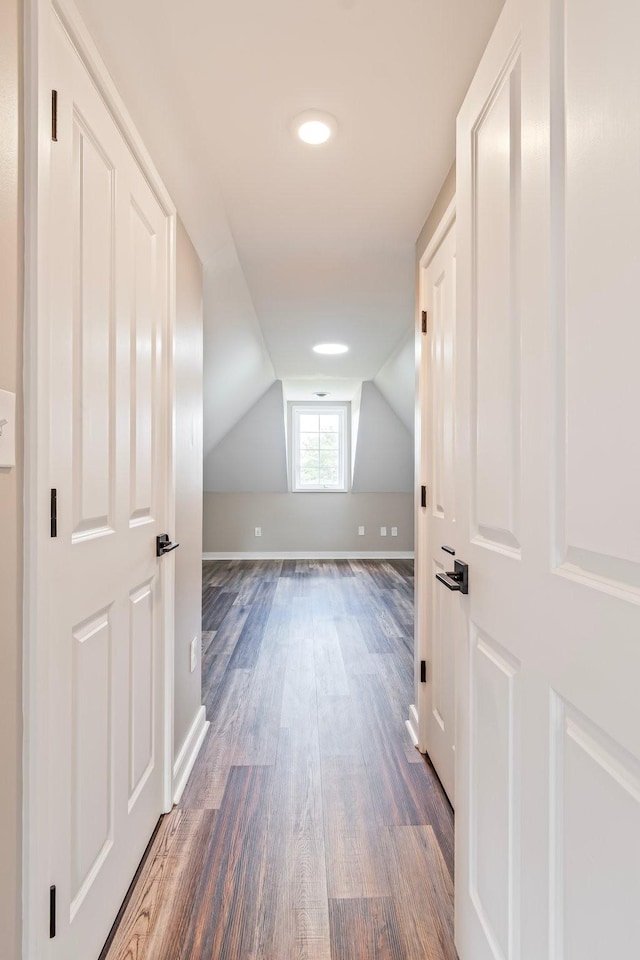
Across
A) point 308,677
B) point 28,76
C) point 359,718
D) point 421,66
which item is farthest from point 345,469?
point 28,76

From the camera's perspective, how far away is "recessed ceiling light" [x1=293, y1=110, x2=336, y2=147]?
151cm

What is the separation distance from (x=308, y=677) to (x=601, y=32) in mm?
2923

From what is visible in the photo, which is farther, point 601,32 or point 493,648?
point 493,648

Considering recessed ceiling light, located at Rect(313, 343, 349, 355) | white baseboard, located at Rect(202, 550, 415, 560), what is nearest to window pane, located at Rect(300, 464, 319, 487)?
white baseboard, located at Rect(202, 550, 415, 560)

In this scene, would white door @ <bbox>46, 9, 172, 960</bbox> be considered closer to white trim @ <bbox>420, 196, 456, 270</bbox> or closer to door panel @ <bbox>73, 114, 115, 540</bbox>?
door panel @ <bbox>73, 114, 115, 540</bbox>

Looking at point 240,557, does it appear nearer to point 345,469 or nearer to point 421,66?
point 345,469

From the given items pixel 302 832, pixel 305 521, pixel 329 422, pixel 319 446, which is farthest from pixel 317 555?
pixel 302 832

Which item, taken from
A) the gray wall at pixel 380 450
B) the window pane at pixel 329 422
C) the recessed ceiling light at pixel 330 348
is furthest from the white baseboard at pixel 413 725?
the window pane at pixel 329 422

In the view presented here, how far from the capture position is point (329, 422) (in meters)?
7.18

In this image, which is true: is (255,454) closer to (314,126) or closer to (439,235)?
(439,235)

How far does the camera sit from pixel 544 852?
79 cm

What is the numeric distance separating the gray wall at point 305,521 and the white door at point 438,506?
494cm

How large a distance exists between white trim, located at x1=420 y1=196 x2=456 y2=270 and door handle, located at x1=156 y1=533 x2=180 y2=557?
1437 mm

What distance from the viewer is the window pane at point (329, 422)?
7.17 metres
